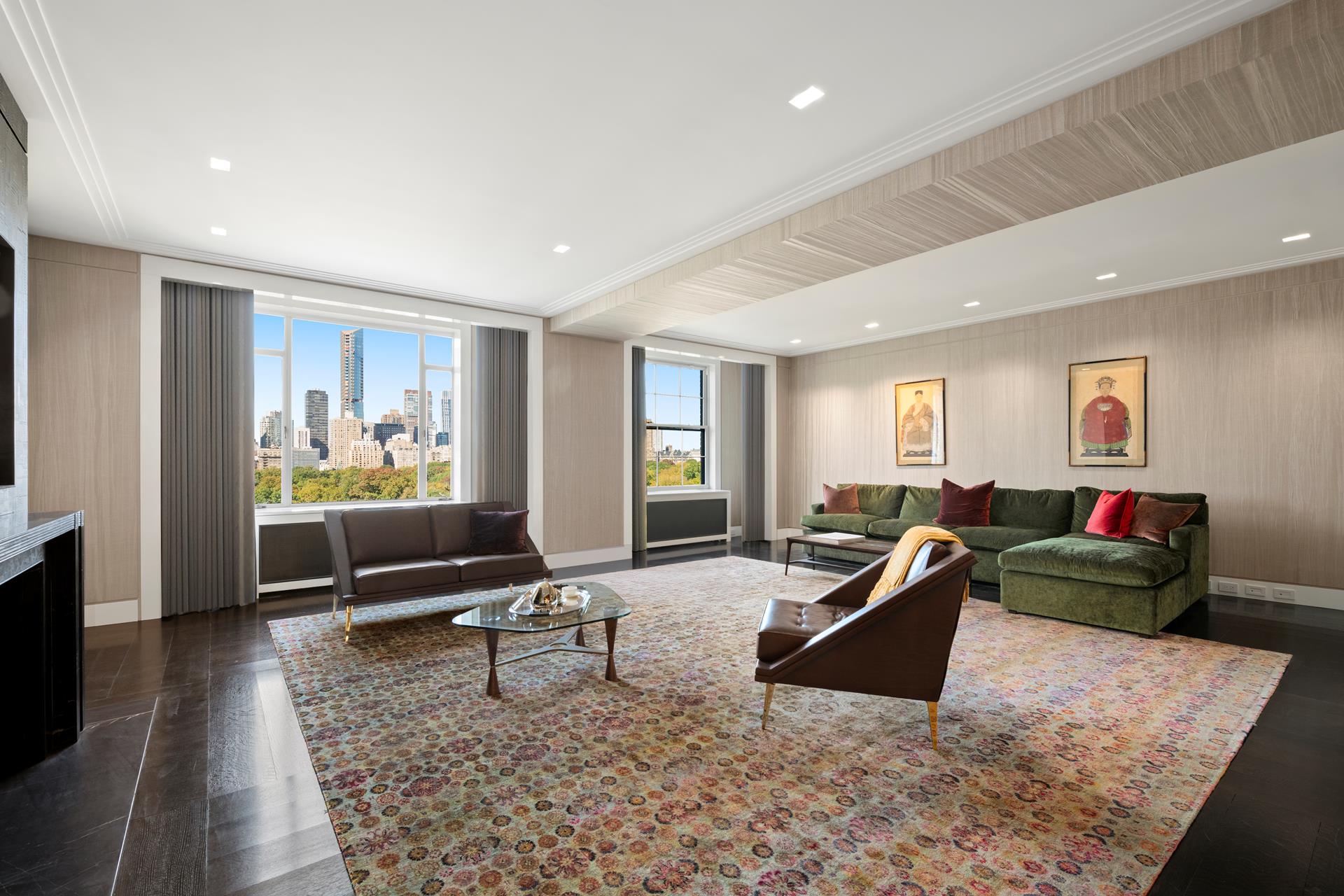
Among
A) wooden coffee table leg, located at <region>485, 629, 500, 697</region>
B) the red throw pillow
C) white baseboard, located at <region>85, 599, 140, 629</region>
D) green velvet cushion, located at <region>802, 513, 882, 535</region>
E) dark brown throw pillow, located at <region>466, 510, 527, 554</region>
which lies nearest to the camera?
wooden coffee table leg, located at <region>485, 629, 500, 697</region>

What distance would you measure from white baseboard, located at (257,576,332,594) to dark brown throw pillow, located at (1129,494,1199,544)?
7.06 m

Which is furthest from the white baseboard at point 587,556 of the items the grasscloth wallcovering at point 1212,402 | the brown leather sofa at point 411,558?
the grasscloth wallcovering at point 1212,402

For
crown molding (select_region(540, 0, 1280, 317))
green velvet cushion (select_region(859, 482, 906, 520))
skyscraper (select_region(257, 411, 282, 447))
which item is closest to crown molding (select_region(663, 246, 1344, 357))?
green velvet cushion (select_region(859, 482, 906, 520))

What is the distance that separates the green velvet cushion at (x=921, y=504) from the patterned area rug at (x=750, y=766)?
10.1 ft

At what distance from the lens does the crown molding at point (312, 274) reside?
4668mm

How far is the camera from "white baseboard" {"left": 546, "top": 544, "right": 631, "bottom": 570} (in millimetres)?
6730

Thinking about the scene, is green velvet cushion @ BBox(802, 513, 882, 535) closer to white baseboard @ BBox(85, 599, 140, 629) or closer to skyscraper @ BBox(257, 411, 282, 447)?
skyscraper @ BBox(257, 411, 282, 447)

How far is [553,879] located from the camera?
68.3 inches

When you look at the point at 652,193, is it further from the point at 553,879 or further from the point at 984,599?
the point at 984,599

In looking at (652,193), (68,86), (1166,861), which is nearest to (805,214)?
(652,193)

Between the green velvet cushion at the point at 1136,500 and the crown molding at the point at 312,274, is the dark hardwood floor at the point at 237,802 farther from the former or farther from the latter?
the crown molding at the point at 312,274

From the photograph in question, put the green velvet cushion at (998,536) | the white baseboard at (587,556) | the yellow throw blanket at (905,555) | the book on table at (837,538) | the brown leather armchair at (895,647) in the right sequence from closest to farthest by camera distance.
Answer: the brown leather armchair at (895,647)
the yellow throw blanket at (905,555)
the green velvet cushion at (998,536)
the book on table at (837,538)
the white baseboard at (587,556)

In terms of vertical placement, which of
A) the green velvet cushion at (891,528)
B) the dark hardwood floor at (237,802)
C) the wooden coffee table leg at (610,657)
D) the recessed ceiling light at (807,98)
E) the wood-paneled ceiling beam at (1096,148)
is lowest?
the dark hardwood floor at (237,802)

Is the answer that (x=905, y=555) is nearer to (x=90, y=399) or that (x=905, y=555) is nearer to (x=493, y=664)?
(x=493, y=664)
